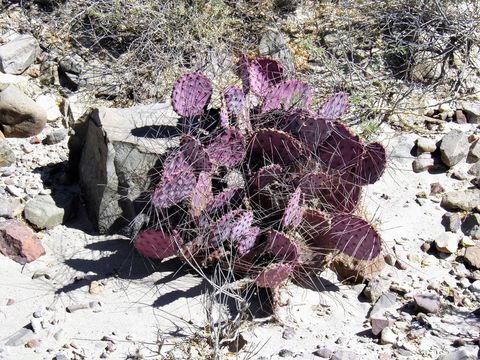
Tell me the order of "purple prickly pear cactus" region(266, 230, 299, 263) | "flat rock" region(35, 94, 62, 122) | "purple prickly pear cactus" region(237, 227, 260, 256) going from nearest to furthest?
"purple prickly pear cactus" region(266, 230, 299, 263)
"purple prickly pear cactus" region(237, 227, 260, 256)
"flat rock" region(35, 94, 62, 122)

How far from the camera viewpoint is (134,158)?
13.4ft

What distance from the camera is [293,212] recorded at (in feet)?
11.9

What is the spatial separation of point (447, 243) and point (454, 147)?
2.49 feet

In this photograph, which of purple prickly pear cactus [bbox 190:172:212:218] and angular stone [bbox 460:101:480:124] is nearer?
purple prickly pear cactus [bbox 190:172:212:218]

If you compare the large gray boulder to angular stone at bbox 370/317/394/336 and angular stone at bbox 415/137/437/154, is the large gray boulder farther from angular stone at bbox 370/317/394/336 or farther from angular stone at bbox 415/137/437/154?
angular stone at bbox 415/137/437/154

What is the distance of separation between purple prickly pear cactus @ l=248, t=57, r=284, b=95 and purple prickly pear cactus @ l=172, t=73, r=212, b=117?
0.27m

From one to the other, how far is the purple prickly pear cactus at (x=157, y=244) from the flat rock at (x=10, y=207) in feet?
2.51

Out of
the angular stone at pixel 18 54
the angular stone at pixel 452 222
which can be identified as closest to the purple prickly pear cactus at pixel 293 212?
the angular stone at pixel 452 222

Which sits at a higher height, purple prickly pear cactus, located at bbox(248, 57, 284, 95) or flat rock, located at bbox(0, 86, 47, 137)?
purple prickly pear cactus, located at bbox(248, 57, 284, 95)

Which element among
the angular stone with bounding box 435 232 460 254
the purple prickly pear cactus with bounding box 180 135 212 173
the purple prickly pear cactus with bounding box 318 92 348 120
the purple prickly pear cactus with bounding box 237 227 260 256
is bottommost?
the angular stone with bounding box 435 232 460 254

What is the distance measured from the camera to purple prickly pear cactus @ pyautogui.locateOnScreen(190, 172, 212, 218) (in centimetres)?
374

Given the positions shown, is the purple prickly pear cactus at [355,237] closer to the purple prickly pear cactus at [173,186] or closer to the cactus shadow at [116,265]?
the purple prickly pear cactus at [173,186]

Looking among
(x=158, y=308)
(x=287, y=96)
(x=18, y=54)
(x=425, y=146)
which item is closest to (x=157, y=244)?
(x=158, y=308)

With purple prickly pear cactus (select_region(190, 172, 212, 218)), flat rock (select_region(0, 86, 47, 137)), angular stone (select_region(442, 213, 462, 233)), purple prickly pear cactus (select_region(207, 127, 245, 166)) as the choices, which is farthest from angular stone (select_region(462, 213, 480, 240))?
flat rock (select_region(0, 86, 47, 137))
